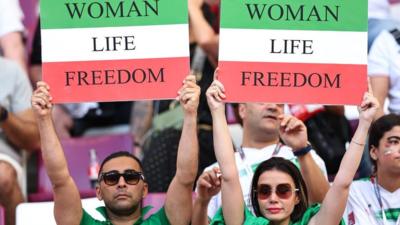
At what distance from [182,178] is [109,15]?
951 mm

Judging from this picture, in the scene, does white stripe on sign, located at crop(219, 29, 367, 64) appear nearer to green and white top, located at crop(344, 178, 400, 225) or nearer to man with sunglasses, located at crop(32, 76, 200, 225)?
man with sunglasses, located at crop(32, 76, 200, 225)

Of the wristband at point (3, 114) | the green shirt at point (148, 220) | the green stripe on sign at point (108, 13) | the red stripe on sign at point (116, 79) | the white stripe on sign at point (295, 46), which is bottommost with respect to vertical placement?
the green shirt at point (148, 220)

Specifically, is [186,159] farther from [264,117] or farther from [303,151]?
[264,117]

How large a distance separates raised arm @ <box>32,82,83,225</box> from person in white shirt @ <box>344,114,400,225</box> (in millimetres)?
1578

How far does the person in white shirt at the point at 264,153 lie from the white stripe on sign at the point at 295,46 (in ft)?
1.91

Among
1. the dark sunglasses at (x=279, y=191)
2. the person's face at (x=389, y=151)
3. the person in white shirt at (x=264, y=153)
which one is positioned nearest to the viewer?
the dark sunglasses at (x=279, y=191)

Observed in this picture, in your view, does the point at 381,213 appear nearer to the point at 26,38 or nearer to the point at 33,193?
the point at 33,193

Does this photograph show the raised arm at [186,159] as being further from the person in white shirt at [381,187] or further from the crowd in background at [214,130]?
the person in white shirt at [381,187]

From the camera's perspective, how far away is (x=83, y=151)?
30.7 feet

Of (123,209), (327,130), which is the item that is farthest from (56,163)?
(327,130)

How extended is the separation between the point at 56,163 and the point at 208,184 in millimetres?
787

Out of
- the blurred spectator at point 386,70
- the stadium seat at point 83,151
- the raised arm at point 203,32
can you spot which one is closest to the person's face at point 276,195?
the blurred spectator at point 386,70

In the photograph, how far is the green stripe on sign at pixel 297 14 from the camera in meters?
7.02

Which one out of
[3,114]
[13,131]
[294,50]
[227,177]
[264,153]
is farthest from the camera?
[13,131]
